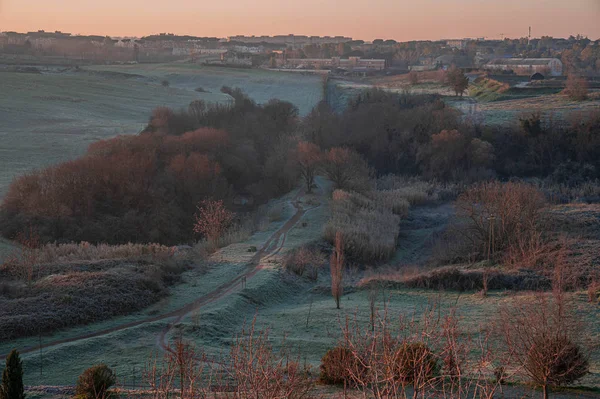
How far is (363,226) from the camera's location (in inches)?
1079

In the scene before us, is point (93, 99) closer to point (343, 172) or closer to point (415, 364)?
point (343, 172)

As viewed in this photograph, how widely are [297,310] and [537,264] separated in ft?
25.8

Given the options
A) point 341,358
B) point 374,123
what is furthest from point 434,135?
point 341,358

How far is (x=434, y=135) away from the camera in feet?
150

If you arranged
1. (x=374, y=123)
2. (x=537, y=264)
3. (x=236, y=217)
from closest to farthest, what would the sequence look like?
(x=537, y=264)
(x=236, y=217)
(x=374, y=123)

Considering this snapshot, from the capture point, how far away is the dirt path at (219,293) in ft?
47.2

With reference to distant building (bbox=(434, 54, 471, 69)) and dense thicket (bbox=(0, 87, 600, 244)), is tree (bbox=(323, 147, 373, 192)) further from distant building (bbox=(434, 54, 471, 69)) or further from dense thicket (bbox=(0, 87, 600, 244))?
distant building (bbox=(434, 54, 471, 69))

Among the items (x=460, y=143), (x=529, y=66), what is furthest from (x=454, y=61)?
(x=460, y=143)

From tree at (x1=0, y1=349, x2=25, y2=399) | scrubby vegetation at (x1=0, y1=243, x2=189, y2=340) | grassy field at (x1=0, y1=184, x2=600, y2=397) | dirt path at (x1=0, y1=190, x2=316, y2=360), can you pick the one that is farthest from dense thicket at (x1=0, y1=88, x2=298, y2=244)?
tree at (x1=0, y1=349, x2=25, y2=399)

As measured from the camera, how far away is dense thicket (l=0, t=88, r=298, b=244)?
30.2 metres

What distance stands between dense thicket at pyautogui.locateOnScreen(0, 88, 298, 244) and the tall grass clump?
22.6 feet

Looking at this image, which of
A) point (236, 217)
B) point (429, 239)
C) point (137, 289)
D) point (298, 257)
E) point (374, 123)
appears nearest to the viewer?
point (137, 289)

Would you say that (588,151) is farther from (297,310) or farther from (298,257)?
(297,310)

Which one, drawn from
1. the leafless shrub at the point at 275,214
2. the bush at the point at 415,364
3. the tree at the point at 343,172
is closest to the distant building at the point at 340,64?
the tree at the point at 343,172
